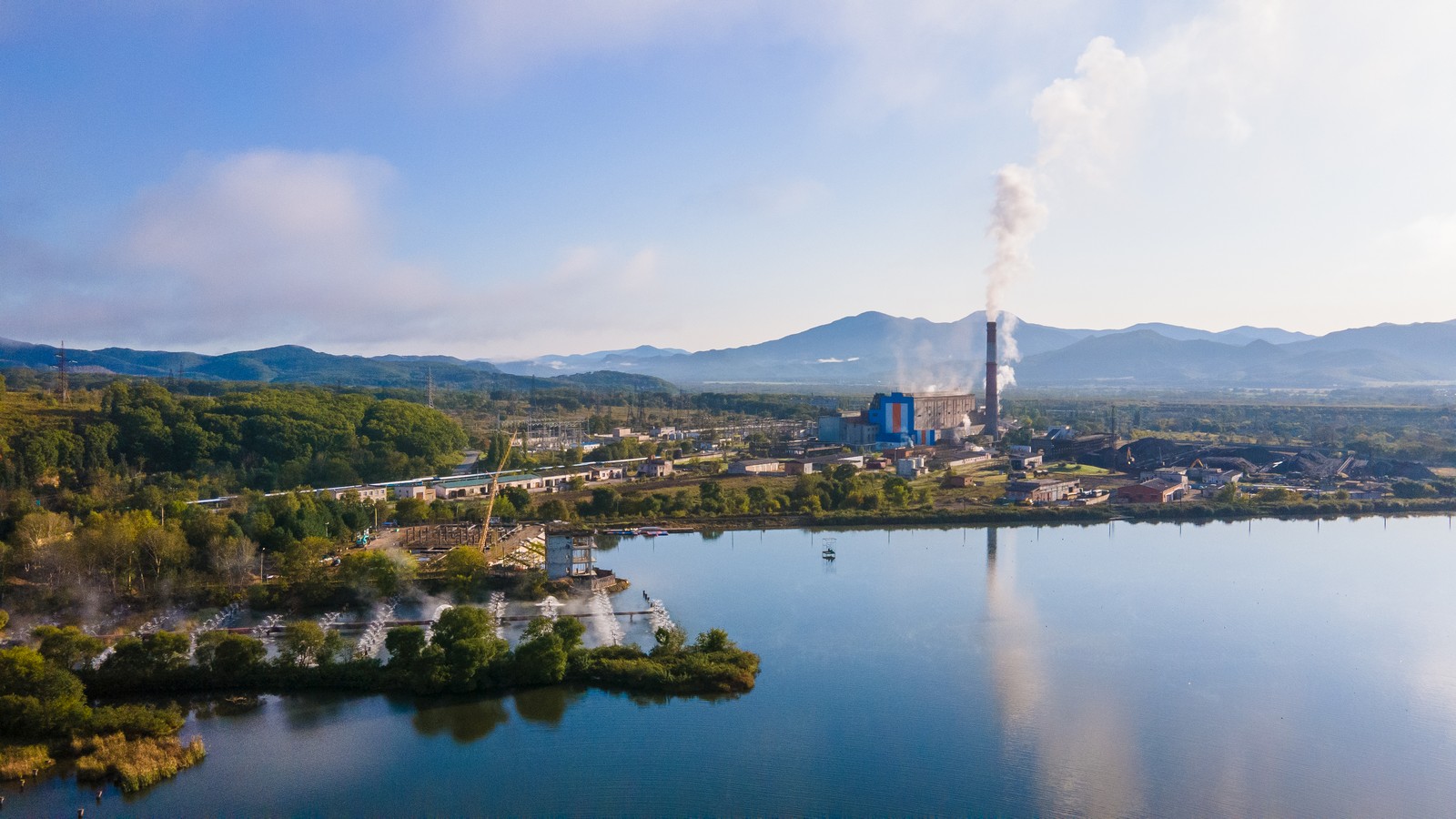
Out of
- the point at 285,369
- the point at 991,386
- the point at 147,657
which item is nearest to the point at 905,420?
the point at 991,386

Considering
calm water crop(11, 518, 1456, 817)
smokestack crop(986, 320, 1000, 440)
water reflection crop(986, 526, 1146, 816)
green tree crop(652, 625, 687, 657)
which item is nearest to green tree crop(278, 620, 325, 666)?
calm water crop(11, 518, 1456, 817)

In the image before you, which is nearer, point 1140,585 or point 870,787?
point 870,787

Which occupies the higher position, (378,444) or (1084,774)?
(378,444)

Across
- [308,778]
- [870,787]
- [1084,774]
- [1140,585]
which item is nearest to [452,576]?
[308,778]

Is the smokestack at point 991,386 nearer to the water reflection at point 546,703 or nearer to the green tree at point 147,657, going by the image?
the water reflection at point 546,703

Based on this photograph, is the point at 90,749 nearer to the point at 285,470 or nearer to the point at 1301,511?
the point at 285,470

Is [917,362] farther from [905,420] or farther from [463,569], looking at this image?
[463,569]
